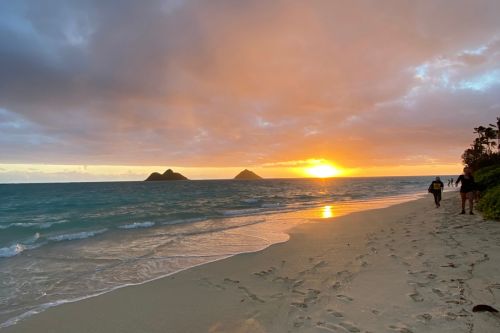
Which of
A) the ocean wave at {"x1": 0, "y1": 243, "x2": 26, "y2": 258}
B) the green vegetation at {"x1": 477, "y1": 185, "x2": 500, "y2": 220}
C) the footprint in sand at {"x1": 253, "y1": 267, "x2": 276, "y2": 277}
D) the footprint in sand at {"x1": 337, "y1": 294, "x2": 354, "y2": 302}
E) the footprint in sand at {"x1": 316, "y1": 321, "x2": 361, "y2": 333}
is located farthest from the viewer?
the ocean wave at {"x1": 0, "y1": 243, "x2": 26, "y2": 258}

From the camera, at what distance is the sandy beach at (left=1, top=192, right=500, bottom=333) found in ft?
14.7

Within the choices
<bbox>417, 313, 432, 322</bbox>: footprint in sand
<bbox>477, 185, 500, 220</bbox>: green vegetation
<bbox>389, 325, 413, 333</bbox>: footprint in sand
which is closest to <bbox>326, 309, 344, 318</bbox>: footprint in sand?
<bbox>389, 325, 413, 333</bbox>: footprint in sand

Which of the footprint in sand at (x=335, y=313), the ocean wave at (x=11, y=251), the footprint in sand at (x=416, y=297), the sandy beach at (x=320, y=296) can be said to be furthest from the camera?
the ocean wave at (x=11, y=251)

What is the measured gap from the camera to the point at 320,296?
5.65 meters

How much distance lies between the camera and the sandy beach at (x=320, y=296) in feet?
14.7

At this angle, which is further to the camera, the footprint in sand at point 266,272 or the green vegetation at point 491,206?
the green vegetation at point 491,206

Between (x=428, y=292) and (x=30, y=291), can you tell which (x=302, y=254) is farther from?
(x=30, y=291)

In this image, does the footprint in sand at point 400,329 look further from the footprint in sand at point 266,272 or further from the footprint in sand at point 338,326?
the footprint in sand at point 266,272

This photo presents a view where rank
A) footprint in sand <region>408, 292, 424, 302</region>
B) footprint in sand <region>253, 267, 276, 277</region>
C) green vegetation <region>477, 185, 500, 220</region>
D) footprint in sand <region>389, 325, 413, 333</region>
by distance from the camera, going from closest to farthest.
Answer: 1. footprint in sand <region>389, 325, 413, 333</region>
2. footprint in sand <region>408, 292, 424, 302</region>
3. footprint in sand <region>253, 267, 276, 277</region>
4. green vegetation <region>477, 185, 500, 220</region>

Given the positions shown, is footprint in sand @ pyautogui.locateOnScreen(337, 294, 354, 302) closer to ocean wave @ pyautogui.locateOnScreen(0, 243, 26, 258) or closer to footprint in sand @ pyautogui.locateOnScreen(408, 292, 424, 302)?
footprint in sand @ pyautogui.locateOnScreen(408, 292, 424, 302)

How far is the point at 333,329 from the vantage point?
4.28 meters

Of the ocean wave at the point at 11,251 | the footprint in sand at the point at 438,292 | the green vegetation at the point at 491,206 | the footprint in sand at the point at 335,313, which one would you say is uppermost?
the green vegetation at the point at 491,206

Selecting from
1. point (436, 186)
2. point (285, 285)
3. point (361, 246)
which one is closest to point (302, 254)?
point (361, 246)

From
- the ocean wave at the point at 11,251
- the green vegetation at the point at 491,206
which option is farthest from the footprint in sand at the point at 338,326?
the ocean wave at the point at 11,251
